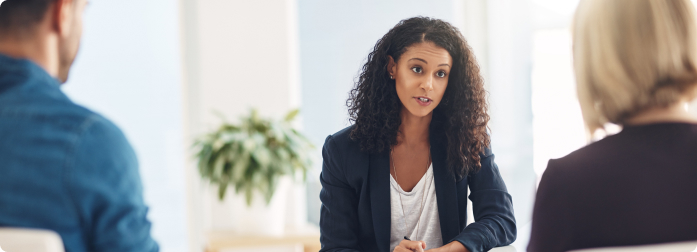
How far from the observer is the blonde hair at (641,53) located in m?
0.84

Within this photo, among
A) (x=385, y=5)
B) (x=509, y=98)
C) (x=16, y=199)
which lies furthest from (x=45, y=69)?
(x=509, y=98)

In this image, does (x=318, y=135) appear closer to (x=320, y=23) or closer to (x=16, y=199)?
(x=320, y=23)

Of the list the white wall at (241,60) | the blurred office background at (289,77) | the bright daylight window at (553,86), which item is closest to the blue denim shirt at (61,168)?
the blurred office background at (289,77)

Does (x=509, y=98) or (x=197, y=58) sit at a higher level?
(x=197, y=58)

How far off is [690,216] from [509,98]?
2498mm

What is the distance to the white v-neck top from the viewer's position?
132cm

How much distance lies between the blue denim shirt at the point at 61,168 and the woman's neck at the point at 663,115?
95cm

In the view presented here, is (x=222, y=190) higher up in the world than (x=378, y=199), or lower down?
lower down

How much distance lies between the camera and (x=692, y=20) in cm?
85

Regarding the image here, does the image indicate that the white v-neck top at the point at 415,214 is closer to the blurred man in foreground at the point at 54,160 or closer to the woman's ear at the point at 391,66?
the woman's ear at the point at 391,66

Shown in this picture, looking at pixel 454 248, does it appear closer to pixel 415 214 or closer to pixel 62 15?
pixel 415 214

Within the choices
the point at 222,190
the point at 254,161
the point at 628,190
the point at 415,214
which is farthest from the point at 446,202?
the point at 222,190

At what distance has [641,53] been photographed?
0.84 metres

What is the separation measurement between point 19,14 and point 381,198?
0.94 meters
